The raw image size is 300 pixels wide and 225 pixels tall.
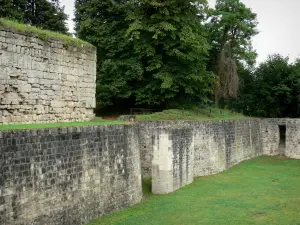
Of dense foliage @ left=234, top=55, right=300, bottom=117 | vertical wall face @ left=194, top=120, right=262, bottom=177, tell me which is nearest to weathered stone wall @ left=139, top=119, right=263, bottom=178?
vertical wall face @ left=194, top=120, right=262, bottom=177

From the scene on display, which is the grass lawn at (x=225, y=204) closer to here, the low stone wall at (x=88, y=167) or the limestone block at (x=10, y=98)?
the low stone wall at (x=88, y=167)

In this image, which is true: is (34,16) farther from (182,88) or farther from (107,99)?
(182,88)

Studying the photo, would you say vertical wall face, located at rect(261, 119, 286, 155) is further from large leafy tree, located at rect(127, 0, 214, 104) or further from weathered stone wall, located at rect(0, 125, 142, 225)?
weathered stone wall, located at rect(0, 125, 142, 225)

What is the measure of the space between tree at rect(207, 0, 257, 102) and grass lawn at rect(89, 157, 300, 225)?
Answer: 11.3m

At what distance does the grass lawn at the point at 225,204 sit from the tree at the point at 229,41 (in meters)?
11.3

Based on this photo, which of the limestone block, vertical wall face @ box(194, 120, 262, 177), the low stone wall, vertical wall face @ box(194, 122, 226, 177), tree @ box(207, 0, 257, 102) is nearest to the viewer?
the low stone wall

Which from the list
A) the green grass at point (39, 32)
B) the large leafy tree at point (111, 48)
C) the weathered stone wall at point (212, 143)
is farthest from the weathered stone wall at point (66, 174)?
the large leafy tree at point (111, 48)

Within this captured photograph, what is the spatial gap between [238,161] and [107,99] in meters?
7.93

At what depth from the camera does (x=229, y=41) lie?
92.0 ft

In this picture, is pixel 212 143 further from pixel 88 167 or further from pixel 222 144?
pixel 88 167

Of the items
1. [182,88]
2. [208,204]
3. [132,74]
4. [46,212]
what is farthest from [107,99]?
[46,212]

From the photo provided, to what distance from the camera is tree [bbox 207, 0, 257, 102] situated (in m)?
26.6

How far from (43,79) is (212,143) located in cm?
925

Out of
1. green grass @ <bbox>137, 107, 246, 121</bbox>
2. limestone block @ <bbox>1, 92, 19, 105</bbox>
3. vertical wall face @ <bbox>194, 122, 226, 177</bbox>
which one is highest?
limestone block @ <bbox>1, 92, 19, 105</bbox>
